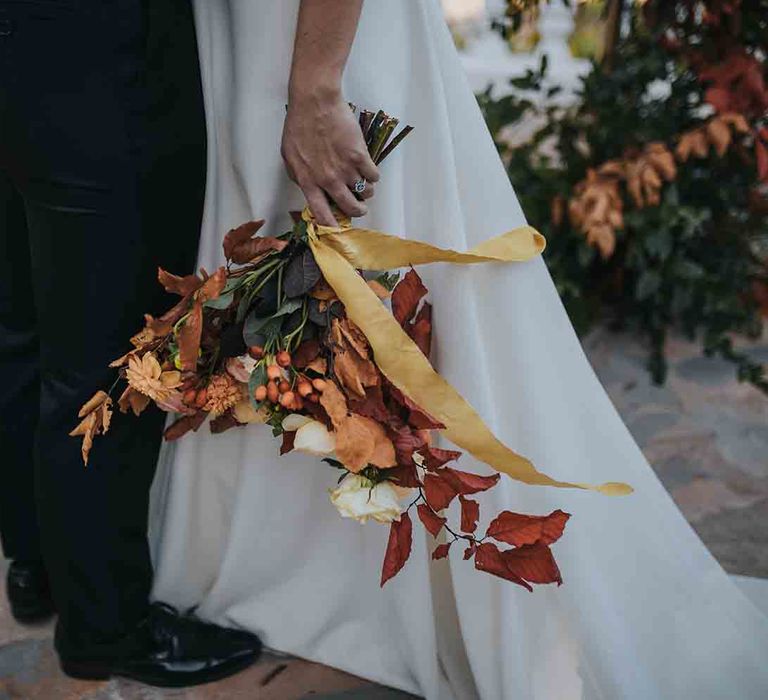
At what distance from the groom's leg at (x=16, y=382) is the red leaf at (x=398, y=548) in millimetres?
621

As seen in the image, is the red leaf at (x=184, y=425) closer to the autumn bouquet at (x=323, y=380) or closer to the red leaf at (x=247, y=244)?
the autumn bouquet at (x=323, y=380)

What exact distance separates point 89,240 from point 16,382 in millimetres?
374

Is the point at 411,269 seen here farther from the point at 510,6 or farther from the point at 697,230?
the point at 697,230

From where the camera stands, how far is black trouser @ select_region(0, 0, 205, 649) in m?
1.03

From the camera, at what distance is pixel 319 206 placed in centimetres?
107

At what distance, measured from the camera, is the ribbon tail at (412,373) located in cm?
105

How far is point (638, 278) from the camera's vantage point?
2.38 metres

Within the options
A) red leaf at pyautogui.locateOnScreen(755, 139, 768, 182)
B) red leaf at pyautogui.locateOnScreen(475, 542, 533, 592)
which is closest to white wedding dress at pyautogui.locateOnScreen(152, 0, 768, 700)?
red leaf at pyautogui.locateOnScreen(475, 542, 533, 592)

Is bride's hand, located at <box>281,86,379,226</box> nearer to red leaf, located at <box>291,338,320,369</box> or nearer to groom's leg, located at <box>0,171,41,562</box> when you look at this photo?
red leaf, located at <box>291,338,320,369</box>

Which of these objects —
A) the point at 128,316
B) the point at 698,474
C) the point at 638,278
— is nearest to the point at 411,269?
the point at 128,316

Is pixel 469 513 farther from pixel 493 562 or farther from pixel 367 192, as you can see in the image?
pixel 367 192

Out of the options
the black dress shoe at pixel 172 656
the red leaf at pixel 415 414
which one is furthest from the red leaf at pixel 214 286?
the black dress shoe at pixel 172 656

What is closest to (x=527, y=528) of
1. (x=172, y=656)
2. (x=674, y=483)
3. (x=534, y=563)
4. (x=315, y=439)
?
(x=534, y=563)

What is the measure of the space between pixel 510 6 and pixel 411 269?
4.22 feet
